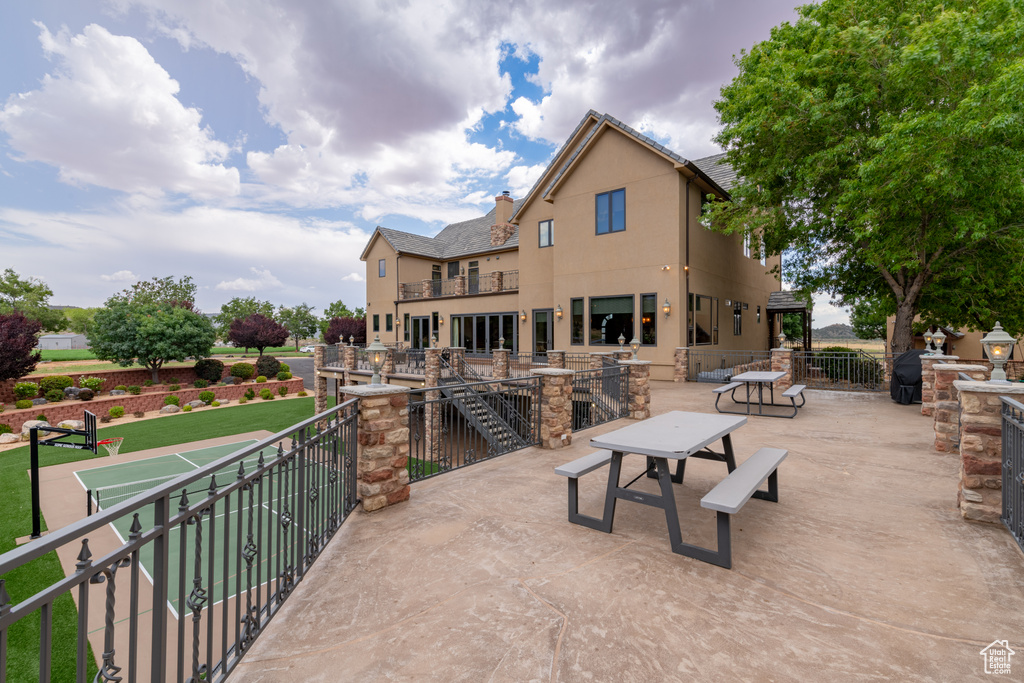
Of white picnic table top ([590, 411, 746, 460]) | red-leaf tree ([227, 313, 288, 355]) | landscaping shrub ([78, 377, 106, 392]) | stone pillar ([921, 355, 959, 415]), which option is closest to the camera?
white picnic table top ([590, 411, 746, 460])

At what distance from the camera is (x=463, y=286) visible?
2317 cm

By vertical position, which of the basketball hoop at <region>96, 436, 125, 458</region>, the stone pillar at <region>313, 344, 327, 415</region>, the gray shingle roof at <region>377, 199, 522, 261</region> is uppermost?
the gray shingle roof at <region>377, 199, 522, 261</region>

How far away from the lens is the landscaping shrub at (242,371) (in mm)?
26836

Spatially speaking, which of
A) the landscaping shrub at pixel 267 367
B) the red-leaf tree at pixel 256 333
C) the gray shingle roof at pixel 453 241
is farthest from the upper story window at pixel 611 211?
the red-leaf tree at pixel 256 333

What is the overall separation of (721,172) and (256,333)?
34.5m

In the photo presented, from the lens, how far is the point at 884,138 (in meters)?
10.5

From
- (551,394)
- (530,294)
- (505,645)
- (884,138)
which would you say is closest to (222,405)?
(530,294)

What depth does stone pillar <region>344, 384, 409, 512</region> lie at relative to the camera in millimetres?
4258

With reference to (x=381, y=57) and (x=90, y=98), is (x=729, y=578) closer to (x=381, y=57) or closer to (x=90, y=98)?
(x=381, y=57)

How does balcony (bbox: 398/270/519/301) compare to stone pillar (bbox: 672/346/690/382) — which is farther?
balcony (bbox: 398/270/519/301)

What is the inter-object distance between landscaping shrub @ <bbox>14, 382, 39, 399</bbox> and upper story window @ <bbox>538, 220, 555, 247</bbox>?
75.0ft

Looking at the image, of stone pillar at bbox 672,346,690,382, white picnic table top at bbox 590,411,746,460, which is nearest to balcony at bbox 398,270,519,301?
stone pillar at bbox 672,346,690,382

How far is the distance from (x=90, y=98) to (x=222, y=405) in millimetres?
14896

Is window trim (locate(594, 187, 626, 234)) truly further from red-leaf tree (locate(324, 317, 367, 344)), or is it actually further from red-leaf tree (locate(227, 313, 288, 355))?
red-leaf tree (locate(227, 313, 288, 355))
